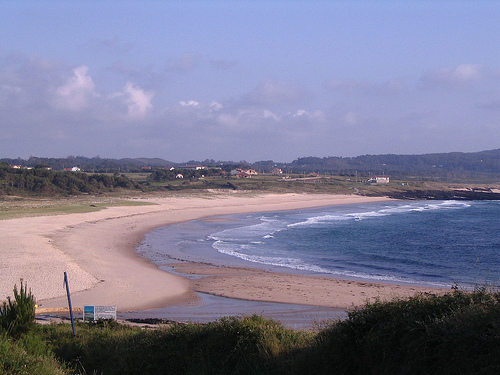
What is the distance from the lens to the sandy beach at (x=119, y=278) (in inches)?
519

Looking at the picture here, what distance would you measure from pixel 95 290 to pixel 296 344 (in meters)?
9.95

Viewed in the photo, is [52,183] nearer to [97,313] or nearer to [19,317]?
[97,313]

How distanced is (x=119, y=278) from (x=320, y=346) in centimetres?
1215

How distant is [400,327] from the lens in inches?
186

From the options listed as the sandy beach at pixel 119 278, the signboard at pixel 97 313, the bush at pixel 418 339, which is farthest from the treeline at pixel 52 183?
the bush at pixel 418 339

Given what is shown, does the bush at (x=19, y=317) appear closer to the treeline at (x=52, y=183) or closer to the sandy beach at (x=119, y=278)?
the sandy beach at (x=119, y=278)

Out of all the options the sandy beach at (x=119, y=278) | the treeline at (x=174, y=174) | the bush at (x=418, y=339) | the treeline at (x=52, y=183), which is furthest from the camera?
the treeline at (x=174, y=174)

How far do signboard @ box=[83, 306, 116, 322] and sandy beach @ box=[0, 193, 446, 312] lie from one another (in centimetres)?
285

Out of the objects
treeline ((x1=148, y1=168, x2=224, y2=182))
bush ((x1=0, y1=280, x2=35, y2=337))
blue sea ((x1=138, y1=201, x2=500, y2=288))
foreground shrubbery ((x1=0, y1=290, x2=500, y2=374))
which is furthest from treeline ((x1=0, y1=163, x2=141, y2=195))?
foreground shrubbery ((x1=0, y1=290, x2=500, y2=374))

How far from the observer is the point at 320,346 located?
17.4 feet

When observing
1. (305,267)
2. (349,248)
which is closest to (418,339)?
(305,267)

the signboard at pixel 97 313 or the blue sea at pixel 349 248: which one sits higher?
the signboard at pixel 97 313

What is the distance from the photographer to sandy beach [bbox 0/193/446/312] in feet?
43.2

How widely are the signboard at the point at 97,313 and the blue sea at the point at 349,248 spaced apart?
32.4 feet
